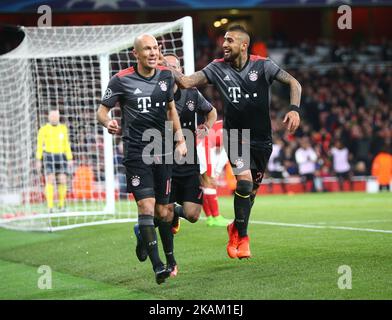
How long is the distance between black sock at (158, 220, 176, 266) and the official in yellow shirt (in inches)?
329

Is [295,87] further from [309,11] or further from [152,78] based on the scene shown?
[309,11]

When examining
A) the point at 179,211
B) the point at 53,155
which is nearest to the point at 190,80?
the point at 179,211

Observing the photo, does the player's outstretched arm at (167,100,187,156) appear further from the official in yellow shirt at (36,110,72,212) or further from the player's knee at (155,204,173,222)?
the official in yellow shirt at (36,110,72,212)

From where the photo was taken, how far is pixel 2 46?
96.8 ft

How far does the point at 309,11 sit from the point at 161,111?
28659mm

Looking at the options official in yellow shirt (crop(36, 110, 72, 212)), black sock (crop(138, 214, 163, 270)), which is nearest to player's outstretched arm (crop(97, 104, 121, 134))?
black sock (crop(138, 214, 163, 270))

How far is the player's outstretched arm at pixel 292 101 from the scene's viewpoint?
8.52m

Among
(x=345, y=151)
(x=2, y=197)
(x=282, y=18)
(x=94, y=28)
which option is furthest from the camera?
(x=282, y=18)

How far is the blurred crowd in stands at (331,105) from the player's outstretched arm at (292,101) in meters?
17.1

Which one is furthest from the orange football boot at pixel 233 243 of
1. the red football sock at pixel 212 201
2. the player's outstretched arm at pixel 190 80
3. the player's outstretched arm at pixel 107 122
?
the red football sock at pixel 212 201

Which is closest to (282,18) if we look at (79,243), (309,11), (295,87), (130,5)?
(309,11)

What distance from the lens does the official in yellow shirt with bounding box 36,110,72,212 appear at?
677 inches

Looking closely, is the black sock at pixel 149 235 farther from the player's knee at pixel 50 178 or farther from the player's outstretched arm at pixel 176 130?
the player's knee at pixel 50 178

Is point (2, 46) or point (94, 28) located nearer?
point (94, 28)
